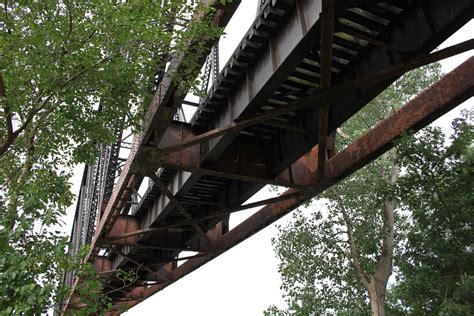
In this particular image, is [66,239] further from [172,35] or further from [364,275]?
[364,275]

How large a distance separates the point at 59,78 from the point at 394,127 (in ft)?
18.5

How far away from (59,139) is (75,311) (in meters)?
2.43

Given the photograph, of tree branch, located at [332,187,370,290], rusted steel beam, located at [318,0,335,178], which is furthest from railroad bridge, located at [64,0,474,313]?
tree branch, located at [332,187,370,290]

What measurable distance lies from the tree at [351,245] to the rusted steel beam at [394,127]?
184 inches

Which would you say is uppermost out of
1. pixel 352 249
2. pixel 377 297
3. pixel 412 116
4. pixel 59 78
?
pixel 412 116

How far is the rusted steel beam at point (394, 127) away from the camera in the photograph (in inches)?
255

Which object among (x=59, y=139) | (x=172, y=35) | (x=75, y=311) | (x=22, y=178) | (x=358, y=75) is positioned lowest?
(x=75, y=311)

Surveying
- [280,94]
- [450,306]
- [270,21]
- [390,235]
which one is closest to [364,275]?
[390,235]

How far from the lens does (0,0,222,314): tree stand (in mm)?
4723

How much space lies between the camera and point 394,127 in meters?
7.79

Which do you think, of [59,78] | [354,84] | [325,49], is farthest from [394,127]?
[59,78]

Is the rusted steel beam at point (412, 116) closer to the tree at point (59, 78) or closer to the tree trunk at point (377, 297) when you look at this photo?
the tree at point (59, 78)

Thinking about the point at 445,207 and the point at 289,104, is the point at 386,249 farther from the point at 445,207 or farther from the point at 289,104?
the point at 289,104

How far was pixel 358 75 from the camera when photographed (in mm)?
6824
